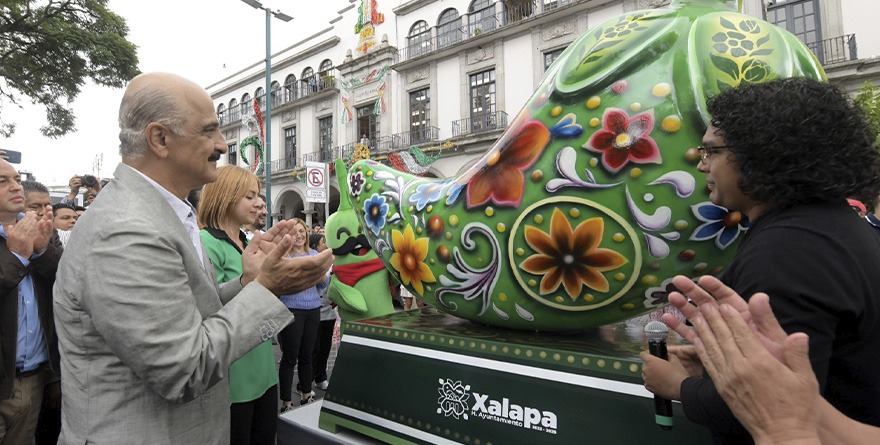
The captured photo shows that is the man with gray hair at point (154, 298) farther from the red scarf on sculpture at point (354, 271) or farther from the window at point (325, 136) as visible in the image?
the window at point (325, 136)

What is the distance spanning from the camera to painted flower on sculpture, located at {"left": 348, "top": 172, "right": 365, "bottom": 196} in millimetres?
2147

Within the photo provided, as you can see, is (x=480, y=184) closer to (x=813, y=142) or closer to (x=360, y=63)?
(x=813, y=142)

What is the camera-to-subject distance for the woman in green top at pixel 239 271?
199 cm

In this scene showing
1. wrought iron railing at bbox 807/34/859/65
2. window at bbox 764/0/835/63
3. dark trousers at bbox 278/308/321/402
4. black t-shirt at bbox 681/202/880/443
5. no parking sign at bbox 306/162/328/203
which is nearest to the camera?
black t-shirt at bbox 681/202/880/443

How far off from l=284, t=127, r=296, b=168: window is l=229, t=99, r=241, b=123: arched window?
3.87 meters

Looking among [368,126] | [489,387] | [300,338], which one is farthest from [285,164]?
[489,387]

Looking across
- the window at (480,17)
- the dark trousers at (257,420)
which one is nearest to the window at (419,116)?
the window at (480,17)

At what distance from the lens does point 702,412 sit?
0.93 meters

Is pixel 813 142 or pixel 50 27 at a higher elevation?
pixel 50 27

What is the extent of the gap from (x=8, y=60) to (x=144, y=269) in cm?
1225

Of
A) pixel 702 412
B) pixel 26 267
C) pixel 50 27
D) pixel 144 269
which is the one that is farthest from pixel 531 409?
pixel 50 27

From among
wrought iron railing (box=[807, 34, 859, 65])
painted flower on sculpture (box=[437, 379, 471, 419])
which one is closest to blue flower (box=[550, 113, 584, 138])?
painted flower on sculpture (box=[437, 379, 471, 419])

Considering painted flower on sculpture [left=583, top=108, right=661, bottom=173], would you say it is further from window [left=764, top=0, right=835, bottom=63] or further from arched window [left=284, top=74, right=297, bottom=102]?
arched window [left=284, top=74, right=297, bottom=102]

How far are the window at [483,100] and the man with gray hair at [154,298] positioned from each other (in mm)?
14178
